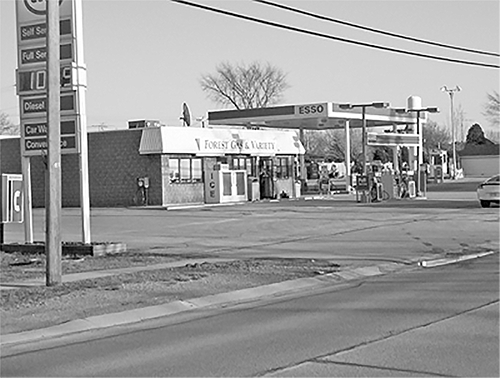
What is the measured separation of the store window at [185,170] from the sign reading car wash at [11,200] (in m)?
22.5

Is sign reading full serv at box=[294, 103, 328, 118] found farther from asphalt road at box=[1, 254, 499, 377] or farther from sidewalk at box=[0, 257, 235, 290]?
asphalt road at box=[1, 254, 499, 377]

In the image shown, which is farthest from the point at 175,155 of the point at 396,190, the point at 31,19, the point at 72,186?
the point at 31,19

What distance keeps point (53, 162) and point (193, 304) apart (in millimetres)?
3420

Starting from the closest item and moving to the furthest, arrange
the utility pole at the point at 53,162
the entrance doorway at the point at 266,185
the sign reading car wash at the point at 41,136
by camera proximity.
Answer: the utility pole at the point at 53,162
the sign reading car wash at the point at 41,136
the entrance doorway at the point at 266,185

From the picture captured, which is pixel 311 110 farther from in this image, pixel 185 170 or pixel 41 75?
pixel 41 75

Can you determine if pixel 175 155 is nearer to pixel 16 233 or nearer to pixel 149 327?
pixel 16 233

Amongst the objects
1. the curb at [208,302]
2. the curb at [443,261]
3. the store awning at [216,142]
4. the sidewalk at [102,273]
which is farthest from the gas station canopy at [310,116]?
the curb at [208,302]

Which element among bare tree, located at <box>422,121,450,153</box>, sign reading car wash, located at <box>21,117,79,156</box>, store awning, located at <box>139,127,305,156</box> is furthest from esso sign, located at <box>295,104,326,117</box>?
bare tree, located at <box>422,121,450,153</box>

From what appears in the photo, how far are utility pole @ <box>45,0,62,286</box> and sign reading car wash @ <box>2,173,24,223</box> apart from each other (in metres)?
4.86

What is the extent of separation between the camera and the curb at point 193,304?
417 inches

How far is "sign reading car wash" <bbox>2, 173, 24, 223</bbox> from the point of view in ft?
60.0

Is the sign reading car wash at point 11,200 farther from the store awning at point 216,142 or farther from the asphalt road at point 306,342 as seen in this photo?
the store awning at point 216,142

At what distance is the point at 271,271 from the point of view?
15.8 m

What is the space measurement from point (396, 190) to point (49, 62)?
32597 millimetres
